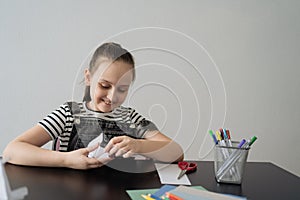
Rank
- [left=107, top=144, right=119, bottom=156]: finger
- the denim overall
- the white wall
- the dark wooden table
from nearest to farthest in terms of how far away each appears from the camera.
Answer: the dark wooden table, [left=107, top=144, right=119, bottom=156]: finger, the denim overall, the white wall

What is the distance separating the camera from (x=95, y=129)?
0.88m

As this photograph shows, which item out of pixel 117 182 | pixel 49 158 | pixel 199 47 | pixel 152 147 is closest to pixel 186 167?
pixel 152 147

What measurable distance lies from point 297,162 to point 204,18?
93 centimetres

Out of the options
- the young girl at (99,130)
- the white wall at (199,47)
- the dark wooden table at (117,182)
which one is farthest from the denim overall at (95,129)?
the white wall at (199,47)

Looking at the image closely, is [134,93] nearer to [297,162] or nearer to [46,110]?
[46,110]

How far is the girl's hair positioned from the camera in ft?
2.59

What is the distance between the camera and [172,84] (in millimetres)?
844

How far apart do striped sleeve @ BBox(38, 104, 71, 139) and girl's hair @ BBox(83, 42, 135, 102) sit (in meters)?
0.16

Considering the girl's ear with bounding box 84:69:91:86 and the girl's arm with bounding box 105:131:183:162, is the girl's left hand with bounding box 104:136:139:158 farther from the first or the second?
the girl's ear with bounding box 84:69:91:86

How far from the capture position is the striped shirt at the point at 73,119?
2.95ft

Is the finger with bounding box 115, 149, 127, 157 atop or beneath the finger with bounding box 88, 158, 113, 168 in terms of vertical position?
atop

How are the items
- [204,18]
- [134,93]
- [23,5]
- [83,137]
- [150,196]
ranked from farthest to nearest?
[204,18], [23,5], [83,137], [134,93], [150,196]

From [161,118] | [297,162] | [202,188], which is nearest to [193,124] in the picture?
[161,118]

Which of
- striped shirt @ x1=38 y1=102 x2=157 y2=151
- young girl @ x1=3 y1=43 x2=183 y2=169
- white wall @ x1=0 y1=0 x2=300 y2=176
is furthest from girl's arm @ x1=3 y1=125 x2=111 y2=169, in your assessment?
white wall @ x1=0 y1=0 x2=300 y2=176
